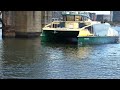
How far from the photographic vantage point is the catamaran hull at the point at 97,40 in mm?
58222

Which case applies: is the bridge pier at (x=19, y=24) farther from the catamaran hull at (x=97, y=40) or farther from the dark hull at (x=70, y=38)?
the catamaran hull at (x=97, y=40)

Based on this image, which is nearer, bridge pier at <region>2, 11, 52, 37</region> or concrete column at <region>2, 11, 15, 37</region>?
concrete column at <region>2, 11, 15, 37</region>

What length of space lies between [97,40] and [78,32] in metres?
4.94

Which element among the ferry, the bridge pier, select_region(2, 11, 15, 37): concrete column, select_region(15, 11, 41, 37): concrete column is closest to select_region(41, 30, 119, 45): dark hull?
the ferry

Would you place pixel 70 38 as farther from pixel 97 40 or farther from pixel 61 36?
pixel 97 40

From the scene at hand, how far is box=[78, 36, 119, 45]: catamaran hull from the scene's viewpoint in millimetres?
58222

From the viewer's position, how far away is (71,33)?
59.2 m

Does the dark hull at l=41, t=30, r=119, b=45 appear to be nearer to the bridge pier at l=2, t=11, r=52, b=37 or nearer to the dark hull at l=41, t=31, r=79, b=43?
the dark hull at l=41, t=31, r=79, b=43

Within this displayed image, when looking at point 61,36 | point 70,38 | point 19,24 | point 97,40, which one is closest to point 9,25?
point 19,24

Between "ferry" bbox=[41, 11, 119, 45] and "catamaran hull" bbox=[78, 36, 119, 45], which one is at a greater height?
"ferry" bbox=[41, 11, 119, 45]

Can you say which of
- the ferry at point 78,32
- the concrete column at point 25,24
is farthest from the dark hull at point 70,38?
the concrete column at point 25,24

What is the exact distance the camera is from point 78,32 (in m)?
57.4
